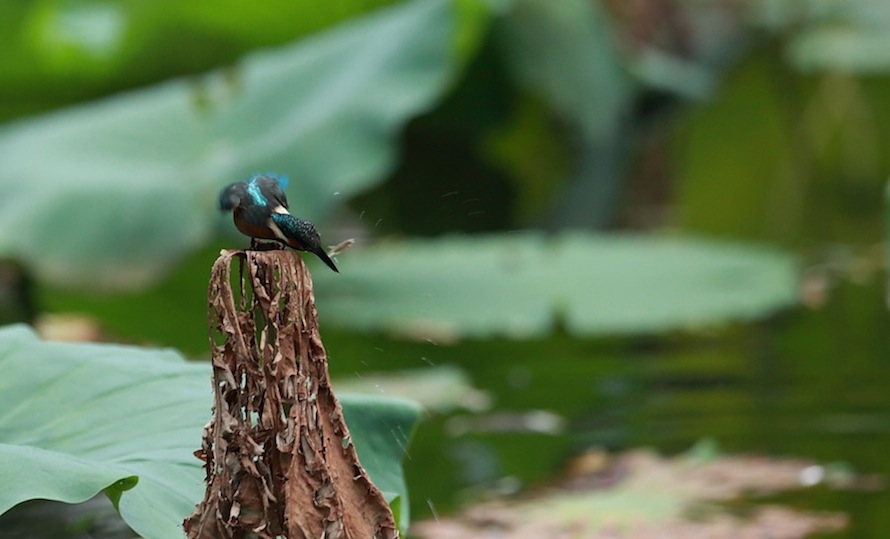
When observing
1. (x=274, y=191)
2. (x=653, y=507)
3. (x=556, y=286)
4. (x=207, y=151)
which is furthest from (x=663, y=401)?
(x=274, y=191)

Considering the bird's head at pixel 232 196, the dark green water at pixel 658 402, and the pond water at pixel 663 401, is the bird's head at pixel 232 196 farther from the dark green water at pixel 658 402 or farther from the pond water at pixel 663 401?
the pond water at pixel 663 401

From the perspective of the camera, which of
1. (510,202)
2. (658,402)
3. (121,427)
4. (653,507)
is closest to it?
(121,427)

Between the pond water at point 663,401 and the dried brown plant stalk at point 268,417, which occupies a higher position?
the pond water at point 663,401

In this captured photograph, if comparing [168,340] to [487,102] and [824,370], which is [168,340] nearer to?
[824,370]

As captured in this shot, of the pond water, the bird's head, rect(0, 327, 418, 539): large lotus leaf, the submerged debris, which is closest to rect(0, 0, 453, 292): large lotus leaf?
the pond water

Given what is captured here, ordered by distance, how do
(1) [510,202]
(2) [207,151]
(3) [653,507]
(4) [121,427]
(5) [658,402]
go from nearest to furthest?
(4) [121,427] → (3) [653,507] → (5) [658,402] → (2) [207,151] → (1) [510,202]

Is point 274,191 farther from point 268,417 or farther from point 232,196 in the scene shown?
point 268,417

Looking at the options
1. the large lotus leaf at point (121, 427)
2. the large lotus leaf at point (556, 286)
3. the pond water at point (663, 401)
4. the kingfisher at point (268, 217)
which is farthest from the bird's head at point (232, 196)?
the large lotus leaf at point (556, 286)

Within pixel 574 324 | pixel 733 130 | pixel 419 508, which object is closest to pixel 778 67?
pixel 733 130
